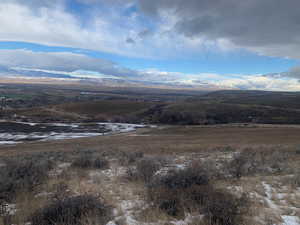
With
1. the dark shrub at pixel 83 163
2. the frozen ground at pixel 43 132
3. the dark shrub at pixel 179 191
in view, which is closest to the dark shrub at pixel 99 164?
the dark shrub at pixel 83 163

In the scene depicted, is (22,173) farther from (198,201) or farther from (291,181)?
(291,181)

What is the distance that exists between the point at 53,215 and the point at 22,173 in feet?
10.3

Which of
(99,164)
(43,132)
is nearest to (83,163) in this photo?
(99,164)

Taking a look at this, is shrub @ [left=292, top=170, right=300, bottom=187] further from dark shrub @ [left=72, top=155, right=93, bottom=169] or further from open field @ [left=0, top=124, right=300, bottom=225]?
dark shrub @ [left=72, top=155, right=93, bottom=169]

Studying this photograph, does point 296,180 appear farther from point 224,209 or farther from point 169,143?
point 169,143

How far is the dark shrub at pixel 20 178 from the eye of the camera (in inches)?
226

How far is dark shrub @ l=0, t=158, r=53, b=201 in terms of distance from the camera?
573 cm

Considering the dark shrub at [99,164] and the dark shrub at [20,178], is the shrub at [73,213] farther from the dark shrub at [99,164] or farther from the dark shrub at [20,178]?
the dark shrub at [99,164]

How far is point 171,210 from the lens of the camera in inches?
186

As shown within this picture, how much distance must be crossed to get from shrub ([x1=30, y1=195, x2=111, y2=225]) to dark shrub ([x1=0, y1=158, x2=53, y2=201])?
1.62 metres

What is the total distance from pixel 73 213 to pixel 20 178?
2.98 meters

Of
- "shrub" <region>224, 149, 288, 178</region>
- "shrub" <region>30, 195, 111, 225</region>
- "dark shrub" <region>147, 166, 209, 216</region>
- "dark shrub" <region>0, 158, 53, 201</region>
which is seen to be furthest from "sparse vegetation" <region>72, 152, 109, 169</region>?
"shrub" <region>224, 149, 288, 178</region>

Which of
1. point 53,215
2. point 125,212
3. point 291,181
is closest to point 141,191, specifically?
point 125,212

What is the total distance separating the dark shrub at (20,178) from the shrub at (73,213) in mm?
1622
